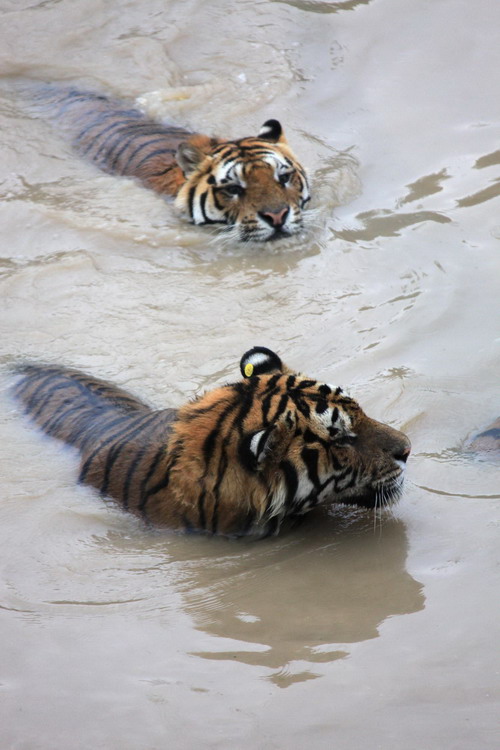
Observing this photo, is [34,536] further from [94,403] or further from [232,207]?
[232,207]

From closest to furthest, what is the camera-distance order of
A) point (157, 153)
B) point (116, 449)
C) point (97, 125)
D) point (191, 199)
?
point (116, 449) < point (191, 199) < point (157, 153) < point (97, 125)

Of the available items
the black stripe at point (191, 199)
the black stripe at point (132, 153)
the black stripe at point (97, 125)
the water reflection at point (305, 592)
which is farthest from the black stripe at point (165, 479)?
the black stripe at point (97, 125)

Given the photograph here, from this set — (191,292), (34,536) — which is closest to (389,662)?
(34,536)

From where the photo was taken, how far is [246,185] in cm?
676

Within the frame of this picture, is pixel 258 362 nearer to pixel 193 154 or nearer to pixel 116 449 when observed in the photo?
pixel 116 449

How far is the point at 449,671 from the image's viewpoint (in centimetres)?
262

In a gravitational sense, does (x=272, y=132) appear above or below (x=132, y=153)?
above

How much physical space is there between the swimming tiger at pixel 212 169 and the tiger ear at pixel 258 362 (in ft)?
9.24

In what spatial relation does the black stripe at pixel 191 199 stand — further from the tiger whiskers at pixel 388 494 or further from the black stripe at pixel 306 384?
the tiger whiskers at pixel 388 494

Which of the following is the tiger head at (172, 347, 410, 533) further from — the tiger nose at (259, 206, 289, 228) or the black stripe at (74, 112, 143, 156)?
the black stripe at (74, 112, 143, 156)

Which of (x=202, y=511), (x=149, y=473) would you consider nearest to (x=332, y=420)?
(x=202, y=511)

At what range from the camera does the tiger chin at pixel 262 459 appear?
3391 mm

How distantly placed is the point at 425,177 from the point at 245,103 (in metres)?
2.18

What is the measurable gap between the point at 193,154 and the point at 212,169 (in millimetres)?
221
